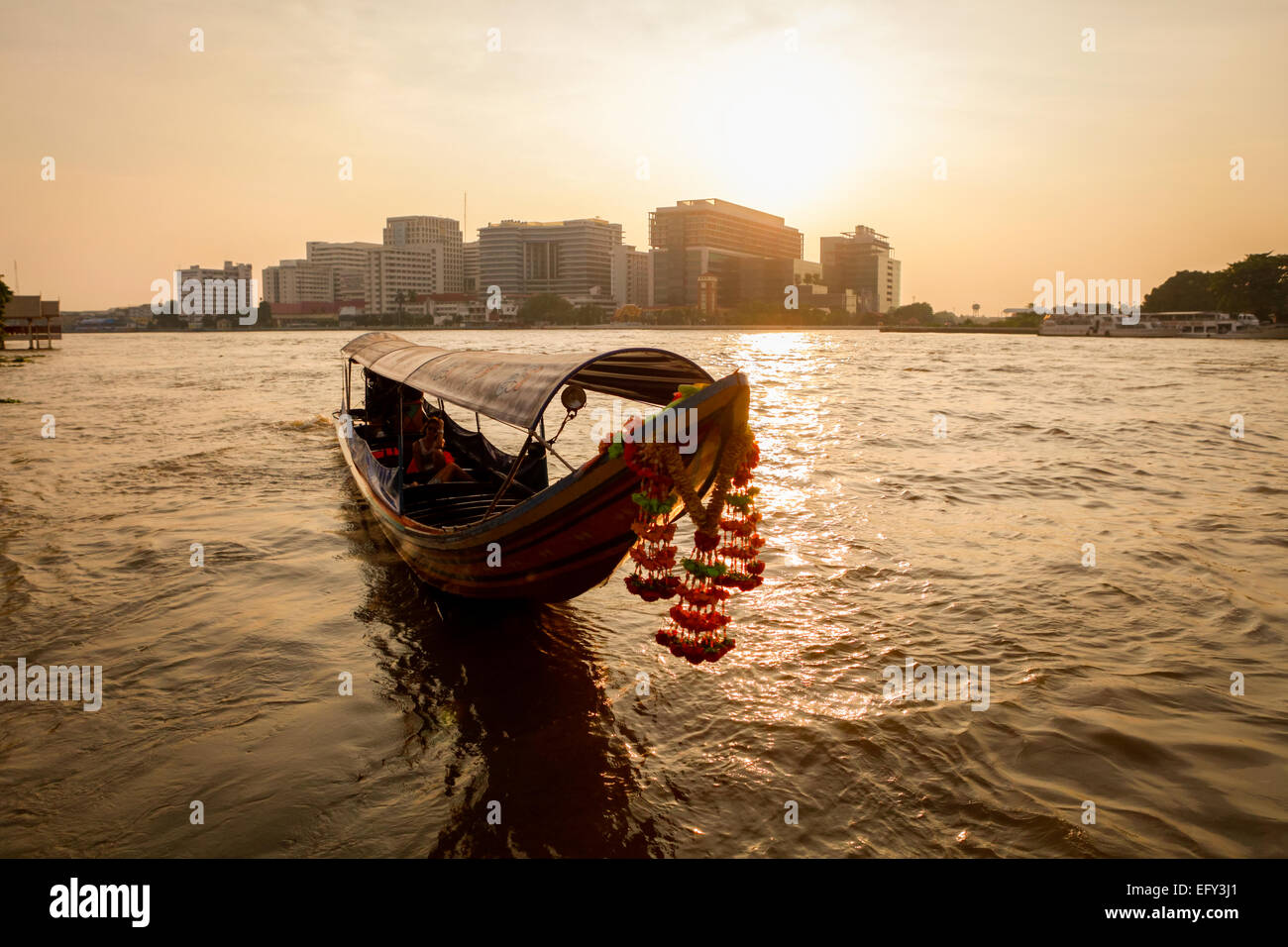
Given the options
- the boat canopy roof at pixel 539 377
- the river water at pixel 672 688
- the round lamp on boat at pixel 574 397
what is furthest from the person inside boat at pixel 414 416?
the round lamp on boat at pixel 574 397

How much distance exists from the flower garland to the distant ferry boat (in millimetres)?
105100

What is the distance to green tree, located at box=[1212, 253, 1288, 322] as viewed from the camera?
86250 millimetres

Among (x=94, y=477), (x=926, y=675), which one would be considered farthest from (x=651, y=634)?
(x=94, y=477)

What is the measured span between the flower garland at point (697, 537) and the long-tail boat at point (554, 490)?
0.05ft

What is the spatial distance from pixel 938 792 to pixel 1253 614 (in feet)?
16.5

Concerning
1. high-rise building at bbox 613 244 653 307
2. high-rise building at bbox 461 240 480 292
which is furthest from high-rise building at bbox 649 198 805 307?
high-rise building at bbox 461 240 480 292

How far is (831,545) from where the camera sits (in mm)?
10227

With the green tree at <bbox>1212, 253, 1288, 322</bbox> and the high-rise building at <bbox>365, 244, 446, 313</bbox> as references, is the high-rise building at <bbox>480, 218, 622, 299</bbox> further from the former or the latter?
the green tree at <bbox>1212, 253, 1288, 322</bbox>

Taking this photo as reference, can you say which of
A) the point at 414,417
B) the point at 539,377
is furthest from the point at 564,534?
the point at 414,417

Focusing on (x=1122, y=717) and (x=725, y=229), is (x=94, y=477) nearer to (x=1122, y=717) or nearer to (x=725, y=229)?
(x=1122, y=717)

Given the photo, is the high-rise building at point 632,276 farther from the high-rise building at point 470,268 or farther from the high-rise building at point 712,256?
the high-rise building at point 470,268

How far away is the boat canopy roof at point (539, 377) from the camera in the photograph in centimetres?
575

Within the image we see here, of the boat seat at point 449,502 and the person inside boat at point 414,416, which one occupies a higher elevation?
the person inside boat at point 414,416
